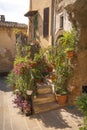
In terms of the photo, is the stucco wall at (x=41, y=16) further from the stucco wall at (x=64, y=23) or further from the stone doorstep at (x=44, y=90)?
the stone doorstep at (x=44, y=90)

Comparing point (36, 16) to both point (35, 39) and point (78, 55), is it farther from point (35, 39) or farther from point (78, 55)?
point (78, 55)

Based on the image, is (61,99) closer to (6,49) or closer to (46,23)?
(46,23)

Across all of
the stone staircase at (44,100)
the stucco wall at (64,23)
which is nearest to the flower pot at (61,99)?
the stone staircase at (44,100)

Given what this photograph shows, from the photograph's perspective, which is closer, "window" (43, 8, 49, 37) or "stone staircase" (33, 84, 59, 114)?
"stone staircase" (33, 84, 59, 114)

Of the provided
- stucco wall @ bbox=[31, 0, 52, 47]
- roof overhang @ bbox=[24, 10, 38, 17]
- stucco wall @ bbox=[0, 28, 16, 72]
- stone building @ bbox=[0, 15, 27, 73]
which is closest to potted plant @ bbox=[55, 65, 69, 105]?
stucco wall @ bbox=[31, 0, 52, 47]

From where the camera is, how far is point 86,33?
9477mm

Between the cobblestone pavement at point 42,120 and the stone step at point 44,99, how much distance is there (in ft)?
2.31

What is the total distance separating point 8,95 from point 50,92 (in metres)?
3.40

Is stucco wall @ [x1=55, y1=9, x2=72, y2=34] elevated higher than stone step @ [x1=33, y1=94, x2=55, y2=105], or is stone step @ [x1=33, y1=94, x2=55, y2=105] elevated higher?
stucco wall @ [x1=55, y1=9, x2=72, y2=34]

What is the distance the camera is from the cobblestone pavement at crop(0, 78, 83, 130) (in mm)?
7641

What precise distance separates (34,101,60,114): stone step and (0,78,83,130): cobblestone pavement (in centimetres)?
21

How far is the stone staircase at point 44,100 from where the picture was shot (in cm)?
912

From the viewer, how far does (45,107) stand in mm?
9211

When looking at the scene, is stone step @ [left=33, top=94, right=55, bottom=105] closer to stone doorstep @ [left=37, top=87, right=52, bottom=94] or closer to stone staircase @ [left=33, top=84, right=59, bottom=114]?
stone staircase @ [left=33, top=84, right=59, bottom=114]
